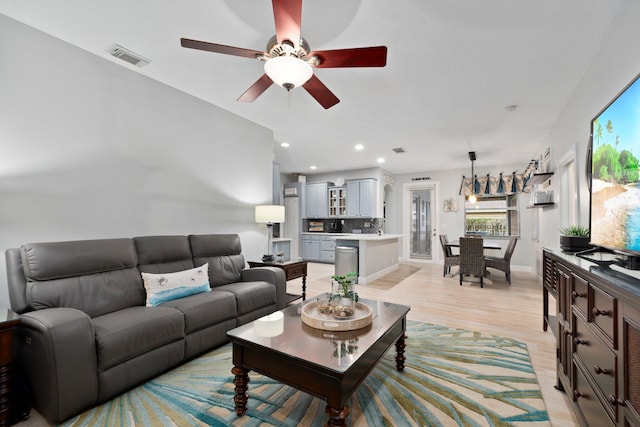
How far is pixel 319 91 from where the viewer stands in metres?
2.36

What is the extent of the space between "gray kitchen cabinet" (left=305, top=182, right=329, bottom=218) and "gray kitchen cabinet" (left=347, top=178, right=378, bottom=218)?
2.51ft

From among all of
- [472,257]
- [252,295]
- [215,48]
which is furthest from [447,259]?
[215,48]

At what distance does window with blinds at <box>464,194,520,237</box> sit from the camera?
721cm

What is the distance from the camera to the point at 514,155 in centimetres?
630

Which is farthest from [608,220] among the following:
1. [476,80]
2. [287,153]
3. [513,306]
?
[287,153]

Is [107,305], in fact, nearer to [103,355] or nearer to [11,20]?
[103,355]

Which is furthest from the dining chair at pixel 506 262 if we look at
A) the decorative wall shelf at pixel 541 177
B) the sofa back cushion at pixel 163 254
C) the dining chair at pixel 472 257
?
the sofa back cushion at pixel 163 254

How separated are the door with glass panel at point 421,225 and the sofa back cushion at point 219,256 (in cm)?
628

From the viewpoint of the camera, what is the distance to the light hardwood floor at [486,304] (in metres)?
2.29

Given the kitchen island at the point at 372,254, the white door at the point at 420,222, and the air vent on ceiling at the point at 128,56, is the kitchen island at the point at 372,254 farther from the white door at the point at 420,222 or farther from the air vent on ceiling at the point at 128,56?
the air vent on ceiling at the point at 128,56

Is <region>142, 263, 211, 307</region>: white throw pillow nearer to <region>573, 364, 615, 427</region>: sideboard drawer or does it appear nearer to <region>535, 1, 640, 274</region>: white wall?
<region>573, 364, 615, 427</region>: sideboard drawer

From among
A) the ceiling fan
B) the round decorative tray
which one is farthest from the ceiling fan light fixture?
the round decorative tray

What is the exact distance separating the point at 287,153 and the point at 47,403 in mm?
5330

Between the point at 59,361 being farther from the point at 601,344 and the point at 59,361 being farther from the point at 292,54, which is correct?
the point at 601,344
